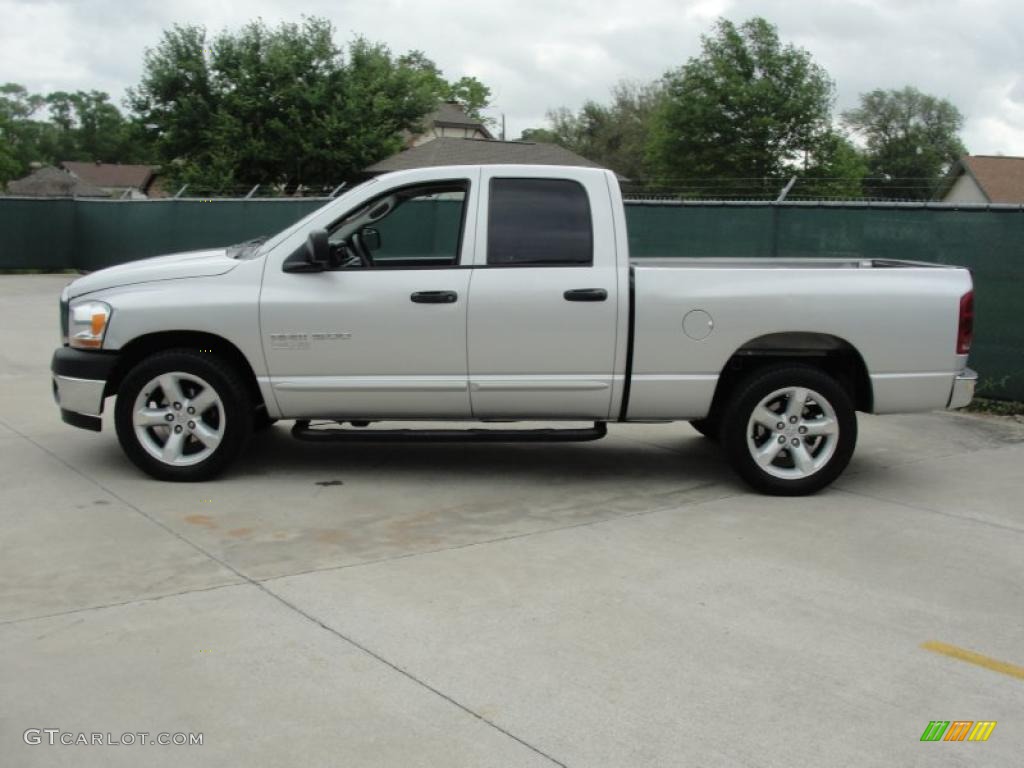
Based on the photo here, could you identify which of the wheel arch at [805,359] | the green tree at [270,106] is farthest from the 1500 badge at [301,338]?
the green tree at [270,106]

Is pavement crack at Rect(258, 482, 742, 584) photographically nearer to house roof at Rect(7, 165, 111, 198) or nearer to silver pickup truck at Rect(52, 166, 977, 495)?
silver pickup truck at Rect(52, 166, 977, 495)

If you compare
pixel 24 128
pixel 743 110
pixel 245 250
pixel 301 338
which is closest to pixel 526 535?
pixel 301 338

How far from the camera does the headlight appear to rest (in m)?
6.67

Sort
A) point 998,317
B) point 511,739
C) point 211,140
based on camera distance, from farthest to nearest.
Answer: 1. point 211,140
2. point 998,317
3. point 511,739

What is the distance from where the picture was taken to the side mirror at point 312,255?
21.4 feet

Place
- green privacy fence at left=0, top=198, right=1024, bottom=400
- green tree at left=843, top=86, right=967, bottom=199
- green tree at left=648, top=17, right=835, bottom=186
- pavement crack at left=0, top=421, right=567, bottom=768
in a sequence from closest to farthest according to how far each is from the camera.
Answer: pavement crack at left=0, top=421, right=567, bottom=768
green privacy fence at left=0, top=198, right=1024, bottom=400
green tree at left=648, top=17, right=835, bottom=186
green tree at left=843, top=86, right=967, bottom=199

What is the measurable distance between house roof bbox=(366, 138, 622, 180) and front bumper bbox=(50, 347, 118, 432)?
32.4 m

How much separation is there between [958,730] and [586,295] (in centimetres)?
346

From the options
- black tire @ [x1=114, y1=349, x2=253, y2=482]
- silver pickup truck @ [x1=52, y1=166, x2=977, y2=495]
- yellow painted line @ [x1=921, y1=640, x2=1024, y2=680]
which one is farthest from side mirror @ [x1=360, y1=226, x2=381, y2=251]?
yellow painted line @ [x1=921, y1=640, x2=1024, y2=680]

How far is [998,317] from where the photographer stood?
977 centimetres

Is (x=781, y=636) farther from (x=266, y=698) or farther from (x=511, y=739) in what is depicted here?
(x=266, y=698)

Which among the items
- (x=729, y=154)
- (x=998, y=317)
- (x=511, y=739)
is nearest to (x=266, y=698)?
(x=511, y=739)

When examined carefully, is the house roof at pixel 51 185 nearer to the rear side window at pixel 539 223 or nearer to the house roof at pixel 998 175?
the house roof at pixel 998 175

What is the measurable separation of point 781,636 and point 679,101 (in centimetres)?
6237
